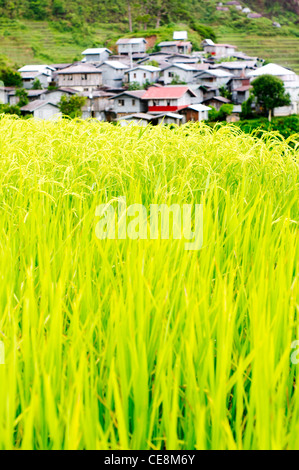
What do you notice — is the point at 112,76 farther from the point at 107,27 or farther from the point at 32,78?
the point at 107,27

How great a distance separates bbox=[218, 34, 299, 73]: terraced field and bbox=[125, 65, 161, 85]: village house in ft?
72.7

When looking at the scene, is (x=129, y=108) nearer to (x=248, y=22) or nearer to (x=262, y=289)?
(x=262, y=289)

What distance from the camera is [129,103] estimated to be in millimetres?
29922

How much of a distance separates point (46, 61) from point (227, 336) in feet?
164

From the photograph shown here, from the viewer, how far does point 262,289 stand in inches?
49.3

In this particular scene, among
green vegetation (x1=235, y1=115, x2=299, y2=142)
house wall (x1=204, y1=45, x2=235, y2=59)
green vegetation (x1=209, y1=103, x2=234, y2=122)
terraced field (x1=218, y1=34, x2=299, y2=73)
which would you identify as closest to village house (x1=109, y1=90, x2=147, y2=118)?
green vegetation (x1=209, y1=103, x2=234, y2=122)

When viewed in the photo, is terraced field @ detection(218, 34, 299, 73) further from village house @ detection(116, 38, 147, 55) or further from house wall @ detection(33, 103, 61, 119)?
house wall @ detection(33, 103, 61, 119)

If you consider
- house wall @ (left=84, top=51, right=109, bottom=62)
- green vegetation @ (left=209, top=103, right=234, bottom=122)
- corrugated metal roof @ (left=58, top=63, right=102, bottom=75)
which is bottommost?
green vegetation @ (left=209, top=103, right=234, bottom=122)

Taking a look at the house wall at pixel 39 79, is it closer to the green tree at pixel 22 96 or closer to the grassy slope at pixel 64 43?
the green tree at pixel 22 96

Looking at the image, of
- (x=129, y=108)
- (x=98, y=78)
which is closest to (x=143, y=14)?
(x=98, y=78)

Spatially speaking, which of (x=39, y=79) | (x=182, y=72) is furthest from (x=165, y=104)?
(x=39, y=79)

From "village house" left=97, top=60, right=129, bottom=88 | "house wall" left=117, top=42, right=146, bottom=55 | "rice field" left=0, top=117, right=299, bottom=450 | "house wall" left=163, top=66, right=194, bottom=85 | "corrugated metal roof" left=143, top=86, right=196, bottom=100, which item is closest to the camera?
"rice field" left=0, top=117, right=299, bottom=450

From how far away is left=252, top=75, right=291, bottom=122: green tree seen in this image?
95.6 ft

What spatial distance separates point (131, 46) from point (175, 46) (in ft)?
13.5
